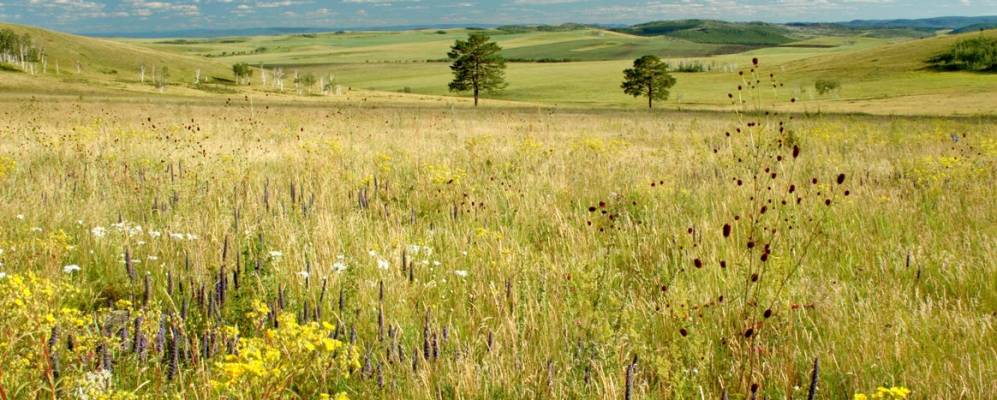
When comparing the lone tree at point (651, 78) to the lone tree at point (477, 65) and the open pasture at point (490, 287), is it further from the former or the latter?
the open pasture at point (490, 287)

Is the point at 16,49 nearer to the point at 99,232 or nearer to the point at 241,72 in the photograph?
the point at 241,72

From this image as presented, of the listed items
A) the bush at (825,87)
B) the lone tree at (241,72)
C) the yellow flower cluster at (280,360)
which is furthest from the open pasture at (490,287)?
the lone tree at (241,72)

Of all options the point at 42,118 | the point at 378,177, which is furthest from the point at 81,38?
the point at 378,177

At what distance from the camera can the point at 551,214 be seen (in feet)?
20.8

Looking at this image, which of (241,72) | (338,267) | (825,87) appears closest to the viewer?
(338,267)

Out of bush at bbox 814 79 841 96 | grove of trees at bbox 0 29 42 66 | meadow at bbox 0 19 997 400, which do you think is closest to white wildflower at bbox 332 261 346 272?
meadow at bbox 0 19 997 400

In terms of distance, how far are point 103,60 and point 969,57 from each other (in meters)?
148

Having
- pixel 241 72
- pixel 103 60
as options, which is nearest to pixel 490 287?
pixel 241 72

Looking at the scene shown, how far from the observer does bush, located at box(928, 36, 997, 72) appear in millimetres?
100375

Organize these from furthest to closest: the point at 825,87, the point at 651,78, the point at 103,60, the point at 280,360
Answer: the point at 103,60 < the point at 825,87 < the point at 651,78 < the point at 280,360

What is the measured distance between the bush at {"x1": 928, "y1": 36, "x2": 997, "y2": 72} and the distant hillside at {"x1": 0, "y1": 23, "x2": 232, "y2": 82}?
124m

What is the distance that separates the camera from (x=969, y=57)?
103562 millimetres

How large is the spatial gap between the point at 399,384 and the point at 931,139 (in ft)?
52.2

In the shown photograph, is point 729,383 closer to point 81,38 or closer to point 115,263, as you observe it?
point 115,263
